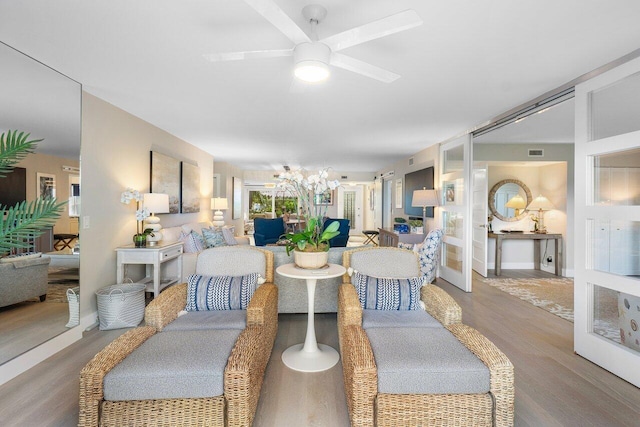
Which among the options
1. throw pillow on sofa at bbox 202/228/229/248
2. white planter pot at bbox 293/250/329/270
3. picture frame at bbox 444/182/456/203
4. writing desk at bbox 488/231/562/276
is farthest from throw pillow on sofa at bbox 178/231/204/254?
writing desk at bbox 488/231/562/276

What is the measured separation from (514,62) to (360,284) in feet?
6.98

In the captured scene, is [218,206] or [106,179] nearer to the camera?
[106,179]

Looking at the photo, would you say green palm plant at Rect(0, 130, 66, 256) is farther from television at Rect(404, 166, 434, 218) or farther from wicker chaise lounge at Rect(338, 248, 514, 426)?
television at Rect(404, 166, 434, 218)

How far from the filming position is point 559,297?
4.35 m

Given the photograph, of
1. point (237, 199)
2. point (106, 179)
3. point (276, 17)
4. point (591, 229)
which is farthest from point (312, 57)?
point (237, 199)

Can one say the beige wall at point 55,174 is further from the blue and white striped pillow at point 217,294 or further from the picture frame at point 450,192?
A: the picture frame at point 450,192

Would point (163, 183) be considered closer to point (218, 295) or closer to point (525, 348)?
point (218, 295)

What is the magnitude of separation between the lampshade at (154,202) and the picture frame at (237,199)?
541cm

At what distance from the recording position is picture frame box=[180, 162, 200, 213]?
5.48 m

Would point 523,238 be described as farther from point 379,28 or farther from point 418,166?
point 379,28

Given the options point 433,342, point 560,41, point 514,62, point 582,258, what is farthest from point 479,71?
point 433,342

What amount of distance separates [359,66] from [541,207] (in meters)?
5.46

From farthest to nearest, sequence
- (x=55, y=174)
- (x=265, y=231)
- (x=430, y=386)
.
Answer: (x=265, y=231) → (x=55, y=174) → (x=430, y=386)

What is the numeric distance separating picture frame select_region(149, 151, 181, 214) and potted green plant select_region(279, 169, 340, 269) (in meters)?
2.74
